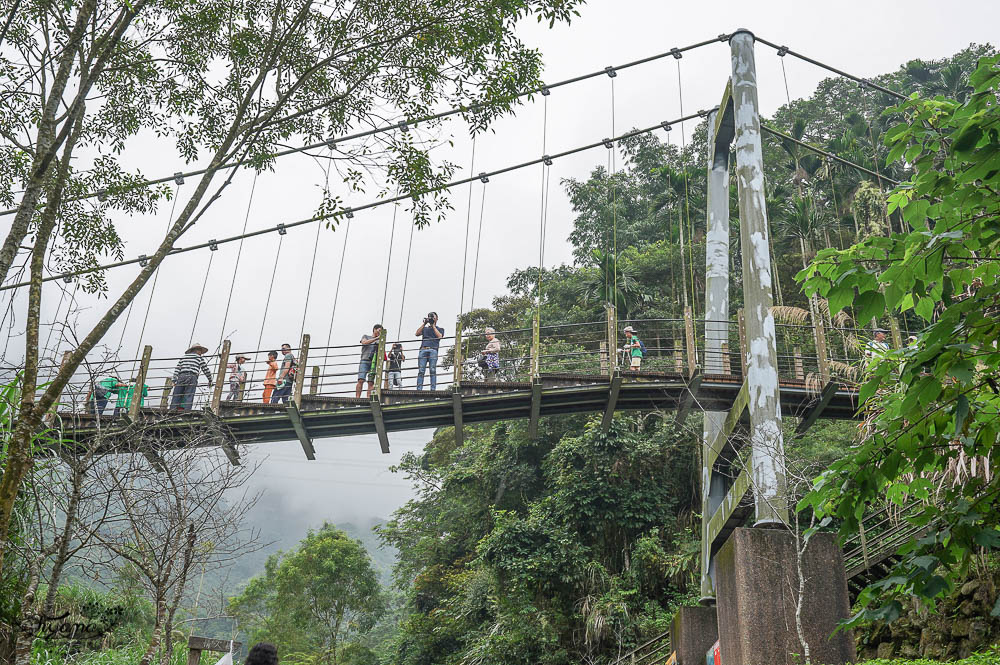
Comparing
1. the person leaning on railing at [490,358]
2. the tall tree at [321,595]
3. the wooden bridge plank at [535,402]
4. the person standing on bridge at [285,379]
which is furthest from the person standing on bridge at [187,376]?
the tall tree at [321,595]

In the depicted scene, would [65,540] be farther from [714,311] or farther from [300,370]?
[714,311]

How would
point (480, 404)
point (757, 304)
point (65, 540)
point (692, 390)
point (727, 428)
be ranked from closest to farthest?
point (65, 540) → point (757, 304) → point (727, 428) → point (692, 390) → point (480, 404)

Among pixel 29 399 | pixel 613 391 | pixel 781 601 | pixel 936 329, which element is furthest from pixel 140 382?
pixel 936 329

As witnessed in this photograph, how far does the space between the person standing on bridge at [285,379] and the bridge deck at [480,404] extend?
0.33 m

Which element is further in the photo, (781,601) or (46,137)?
(781,601)

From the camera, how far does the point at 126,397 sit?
→ 29.1 feet

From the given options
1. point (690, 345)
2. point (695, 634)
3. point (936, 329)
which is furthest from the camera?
point (690, 345)

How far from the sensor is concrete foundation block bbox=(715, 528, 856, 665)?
238 inches

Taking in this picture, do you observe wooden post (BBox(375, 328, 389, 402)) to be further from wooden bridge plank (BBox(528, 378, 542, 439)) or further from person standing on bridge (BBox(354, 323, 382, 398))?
wooden bridge plank (BBox(528, 378, 542, 439))

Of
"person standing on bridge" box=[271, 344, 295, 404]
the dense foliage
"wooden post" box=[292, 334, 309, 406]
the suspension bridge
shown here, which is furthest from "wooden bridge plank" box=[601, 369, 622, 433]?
the dense foliage

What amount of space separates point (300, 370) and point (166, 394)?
1665 mm

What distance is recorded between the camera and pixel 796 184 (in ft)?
72.2

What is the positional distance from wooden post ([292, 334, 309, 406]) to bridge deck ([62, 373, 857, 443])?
0.29 ft

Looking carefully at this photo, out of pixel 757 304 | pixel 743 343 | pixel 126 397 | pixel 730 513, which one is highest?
pixel 757 304
